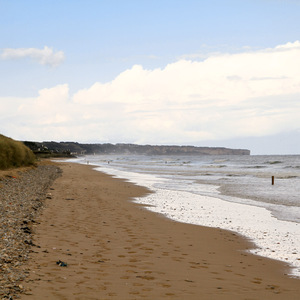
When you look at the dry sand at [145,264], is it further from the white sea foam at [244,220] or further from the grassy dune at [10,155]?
the grassy dune at [10,155]

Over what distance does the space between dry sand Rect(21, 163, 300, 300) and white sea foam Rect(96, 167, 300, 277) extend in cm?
66

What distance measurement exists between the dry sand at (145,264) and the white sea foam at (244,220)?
0.66 m

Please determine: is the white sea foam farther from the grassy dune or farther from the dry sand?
the grassy dune

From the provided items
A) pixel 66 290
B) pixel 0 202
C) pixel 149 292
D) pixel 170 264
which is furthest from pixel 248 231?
pixel 0 202

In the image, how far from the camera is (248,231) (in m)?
12.2

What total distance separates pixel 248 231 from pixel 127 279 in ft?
21.6

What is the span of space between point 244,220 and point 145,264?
299 inches

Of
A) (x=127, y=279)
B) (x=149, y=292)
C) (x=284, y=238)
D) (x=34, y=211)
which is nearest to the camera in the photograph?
(x=149, y=292)

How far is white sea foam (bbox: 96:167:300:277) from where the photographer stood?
9633 mm

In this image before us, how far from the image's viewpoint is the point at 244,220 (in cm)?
1436

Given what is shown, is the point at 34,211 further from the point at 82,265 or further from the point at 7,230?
the point at 82,265

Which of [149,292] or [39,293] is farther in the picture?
[149,292]

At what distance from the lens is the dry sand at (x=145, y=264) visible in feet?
20.1

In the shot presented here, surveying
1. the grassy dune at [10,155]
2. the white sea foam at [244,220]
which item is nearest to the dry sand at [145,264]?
the white sea foam at [244,220]
